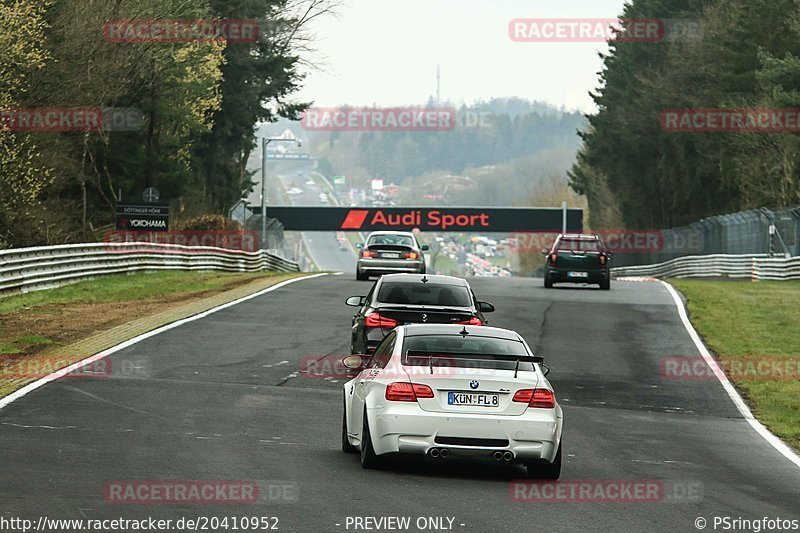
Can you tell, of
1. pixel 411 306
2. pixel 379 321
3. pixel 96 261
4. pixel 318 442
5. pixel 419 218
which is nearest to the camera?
pixel 318 442

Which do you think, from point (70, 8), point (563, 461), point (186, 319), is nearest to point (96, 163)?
point (70, 8)

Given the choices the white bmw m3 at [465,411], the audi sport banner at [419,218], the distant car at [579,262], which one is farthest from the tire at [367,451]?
the audi sport banner at [419,218]

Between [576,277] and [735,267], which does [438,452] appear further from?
[735,267]

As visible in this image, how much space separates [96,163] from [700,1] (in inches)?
1502

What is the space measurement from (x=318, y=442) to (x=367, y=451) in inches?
77.4

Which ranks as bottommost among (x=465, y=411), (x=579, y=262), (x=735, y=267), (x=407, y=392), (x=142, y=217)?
(x=735, y=267)

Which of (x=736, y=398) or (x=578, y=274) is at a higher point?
(x=578, y=274)

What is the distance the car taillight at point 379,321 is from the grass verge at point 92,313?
4.23 m

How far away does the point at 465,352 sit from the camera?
1200cm

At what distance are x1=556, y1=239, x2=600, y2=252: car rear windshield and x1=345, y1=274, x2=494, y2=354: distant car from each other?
20314 mm

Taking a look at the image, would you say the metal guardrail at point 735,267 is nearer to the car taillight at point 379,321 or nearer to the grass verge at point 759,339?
the grass verge at point 759,339

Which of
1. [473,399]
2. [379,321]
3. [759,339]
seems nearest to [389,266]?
[759,339]

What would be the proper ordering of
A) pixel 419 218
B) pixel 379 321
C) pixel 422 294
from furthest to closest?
pixel 419 218, pixel 422 294, pixel 379 321

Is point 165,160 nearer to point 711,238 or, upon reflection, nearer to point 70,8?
point 70,8
